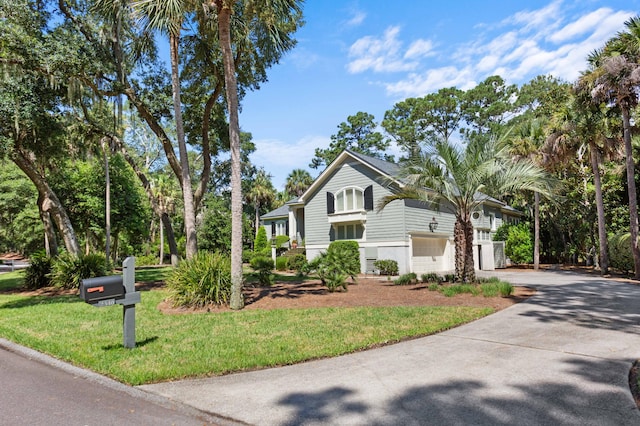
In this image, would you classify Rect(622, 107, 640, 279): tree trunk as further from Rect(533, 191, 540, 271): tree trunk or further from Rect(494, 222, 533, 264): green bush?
Rect(494, 222, 533, 264): green bush

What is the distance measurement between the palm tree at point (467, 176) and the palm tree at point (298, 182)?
3113 cm

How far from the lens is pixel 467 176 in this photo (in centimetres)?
1200

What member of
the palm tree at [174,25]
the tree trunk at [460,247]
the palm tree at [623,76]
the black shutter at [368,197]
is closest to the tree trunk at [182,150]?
the palm tree at [174,25]

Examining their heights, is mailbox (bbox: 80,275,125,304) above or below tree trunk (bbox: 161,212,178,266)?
below

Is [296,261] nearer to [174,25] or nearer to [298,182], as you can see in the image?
[174,25]

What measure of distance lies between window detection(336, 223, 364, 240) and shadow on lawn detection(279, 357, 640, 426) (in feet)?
59.4

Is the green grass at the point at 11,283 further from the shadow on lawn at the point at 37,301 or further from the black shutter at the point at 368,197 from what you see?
the black shutter at the point at 368,197

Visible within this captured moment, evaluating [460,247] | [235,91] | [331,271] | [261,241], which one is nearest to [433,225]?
[460,247]

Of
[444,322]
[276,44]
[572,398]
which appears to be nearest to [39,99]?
[276,44]

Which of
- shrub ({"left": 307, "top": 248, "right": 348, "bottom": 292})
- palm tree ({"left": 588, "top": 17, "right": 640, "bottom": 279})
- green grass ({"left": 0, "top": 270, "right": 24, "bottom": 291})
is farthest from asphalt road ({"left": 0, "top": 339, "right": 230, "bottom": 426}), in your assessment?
palm tree ({"left": 588, "top": 17, "right": 640, "bottom": 279})

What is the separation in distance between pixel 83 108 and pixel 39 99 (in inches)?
56.9

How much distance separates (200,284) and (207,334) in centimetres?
296

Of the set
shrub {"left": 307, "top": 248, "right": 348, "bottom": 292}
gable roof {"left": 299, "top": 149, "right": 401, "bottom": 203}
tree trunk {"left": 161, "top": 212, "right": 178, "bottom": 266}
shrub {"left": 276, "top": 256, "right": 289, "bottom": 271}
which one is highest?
gable roof {"left": 299, "top": 149, "right": 401, "bottom": 203}

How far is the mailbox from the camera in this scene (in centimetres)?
533
